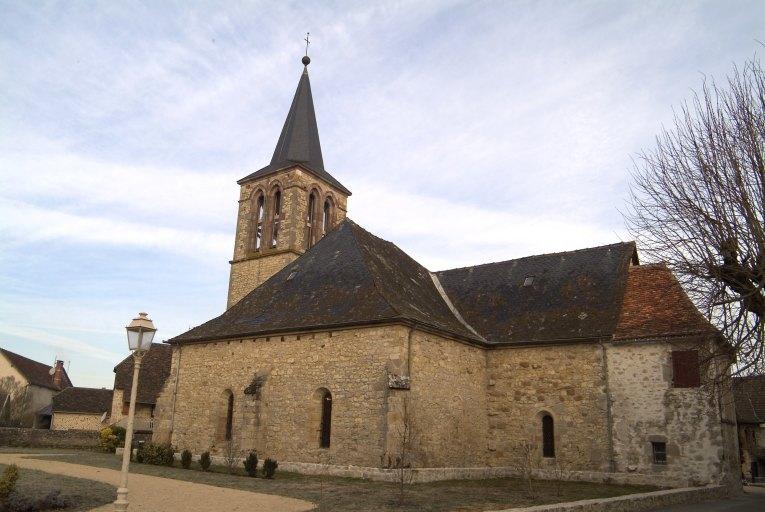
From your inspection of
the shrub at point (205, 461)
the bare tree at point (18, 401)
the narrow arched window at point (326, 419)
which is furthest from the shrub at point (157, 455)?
the bare tree at point (18, 401)

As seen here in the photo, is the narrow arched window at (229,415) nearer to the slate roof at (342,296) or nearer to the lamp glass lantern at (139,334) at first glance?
the slate roof at (342,296)

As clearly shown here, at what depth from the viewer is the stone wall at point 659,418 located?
17.1 metres

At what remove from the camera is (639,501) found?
12.3 m

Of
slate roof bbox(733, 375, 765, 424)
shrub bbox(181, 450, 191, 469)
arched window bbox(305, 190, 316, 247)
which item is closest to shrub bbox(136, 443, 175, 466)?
shrub bbox(181, 450, 191, 469)

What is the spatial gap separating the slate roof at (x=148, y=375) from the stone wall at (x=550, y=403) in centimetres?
1804

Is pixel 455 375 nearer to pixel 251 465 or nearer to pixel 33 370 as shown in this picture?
pixel 251 465

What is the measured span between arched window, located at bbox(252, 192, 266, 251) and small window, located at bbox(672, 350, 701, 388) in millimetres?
19214

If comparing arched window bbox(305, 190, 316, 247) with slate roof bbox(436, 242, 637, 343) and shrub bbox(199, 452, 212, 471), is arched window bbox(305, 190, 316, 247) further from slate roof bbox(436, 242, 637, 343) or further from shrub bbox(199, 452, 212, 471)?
shrub bbox(199, 452, 212, 471)

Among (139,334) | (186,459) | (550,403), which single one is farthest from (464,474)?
(139,334)

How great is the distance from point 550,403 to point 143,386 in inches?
851

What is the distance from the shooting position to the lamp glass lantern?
9.23 meters

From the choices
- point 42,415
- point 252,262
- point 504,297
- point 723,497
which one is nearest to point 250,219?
point 252,262

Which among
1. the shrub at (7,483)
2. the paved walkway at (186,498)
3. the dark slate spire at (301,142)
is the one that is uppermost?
the dark slate spire at (301,142)

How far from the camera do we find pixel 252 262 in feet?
94.8
